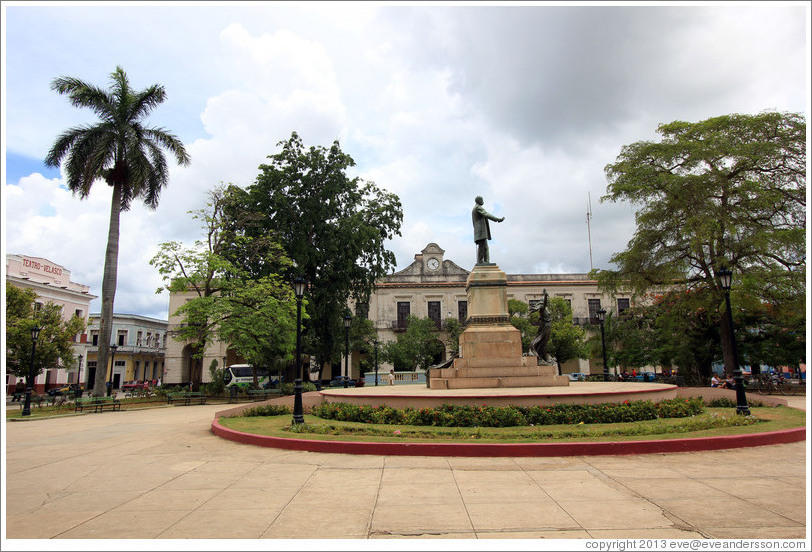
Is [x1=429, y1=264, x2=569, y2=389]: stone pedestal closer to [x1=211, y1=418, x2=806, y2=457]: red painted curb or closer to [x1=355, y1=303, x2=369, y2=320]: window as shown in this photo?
[x1=211, y1=418, x2=806, y2=457]: red painted curb

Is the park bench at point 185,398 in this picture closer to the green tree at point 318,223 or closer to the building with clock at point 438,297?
the green tree at point 318,223

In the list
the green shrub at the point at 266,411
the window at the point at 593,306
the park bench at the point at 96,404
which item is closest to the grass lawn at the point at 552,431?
the green shrub at the point at 266,411

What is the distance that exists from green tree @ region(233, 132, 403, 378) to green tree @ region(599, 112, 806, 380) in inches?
631

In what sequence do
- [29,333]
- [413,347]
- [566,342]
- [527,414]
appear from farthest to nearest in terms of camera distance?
1. [413,347]
2. [566,342]
3. [29,333]
4. [527,414]

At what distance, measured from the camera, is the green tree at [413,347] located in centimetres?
4216

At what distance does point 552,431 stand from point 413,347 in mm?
32832

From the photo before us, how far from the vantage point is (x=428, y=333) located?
4391 cm

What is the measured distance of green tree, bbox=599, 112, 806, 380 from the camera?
2420 cm

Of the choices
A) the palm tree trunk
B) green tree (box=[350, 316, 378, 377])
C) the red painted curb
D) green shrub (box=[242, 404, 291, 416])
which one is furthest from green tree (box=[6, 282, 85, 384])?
the red painted curb

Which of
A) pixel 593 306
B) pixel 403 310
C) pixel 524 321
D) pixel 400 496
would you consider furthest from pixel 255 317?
pixel 593 306

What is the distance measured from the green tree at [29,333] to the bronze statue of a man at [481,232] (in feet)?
83.6

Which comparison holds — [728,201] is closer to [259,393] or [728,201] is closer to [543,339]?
[543,339]

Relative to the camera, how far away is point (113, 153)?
2494 cm

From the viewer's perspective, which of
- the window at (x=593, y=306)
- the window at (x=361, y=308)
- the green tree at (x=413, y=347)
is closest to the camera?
the window at (x=361, y=308)
